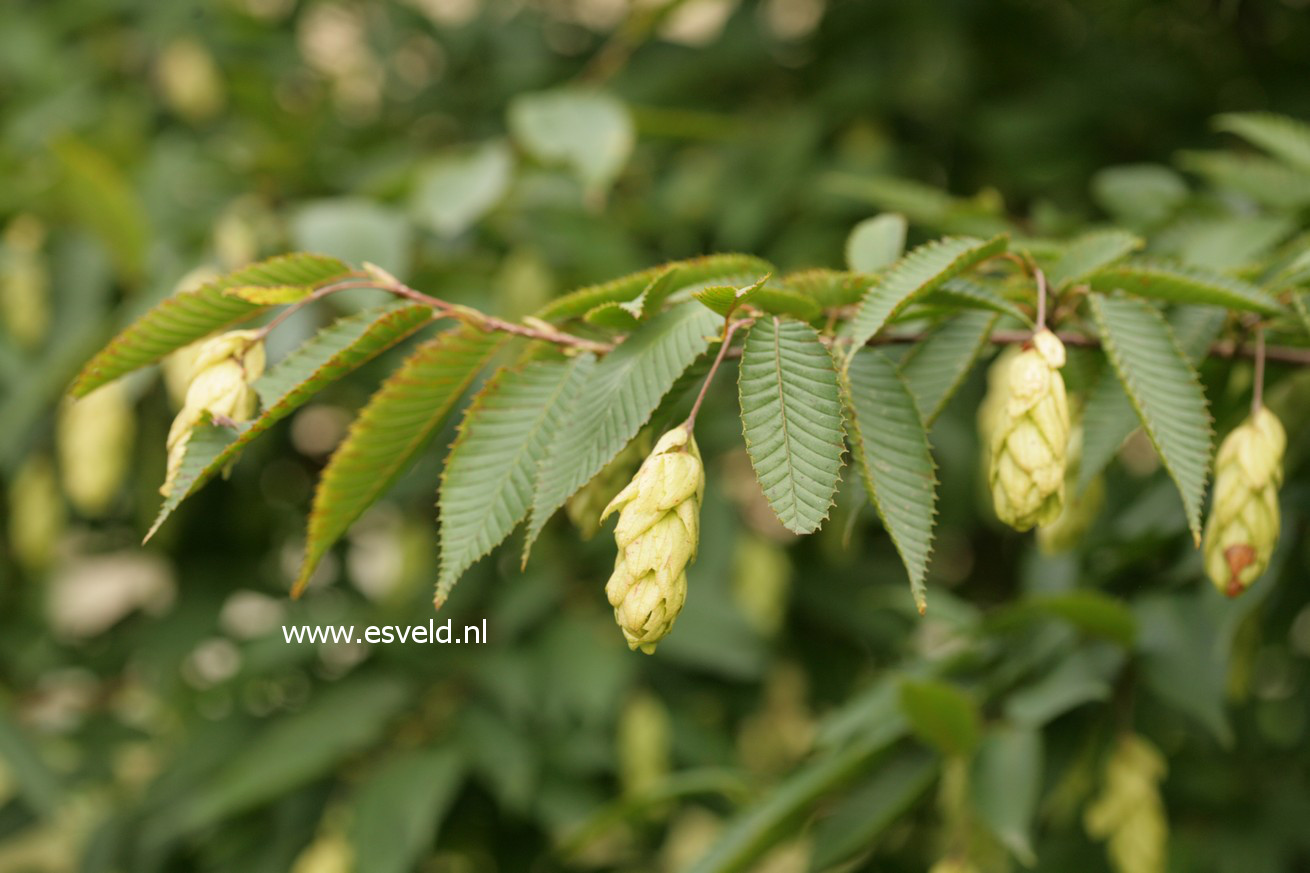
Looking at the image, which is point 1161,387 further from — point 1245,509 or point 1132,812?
point 1132,812

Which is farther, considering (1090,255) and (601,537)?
(601,537)

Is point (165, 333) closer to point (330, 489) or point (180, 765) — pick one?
point (330, 489)

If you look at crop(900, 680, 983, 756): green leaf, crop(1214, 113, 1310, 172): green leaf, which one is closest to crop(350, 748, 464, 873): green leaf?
crop(900, 680, 983, 756): green leaf

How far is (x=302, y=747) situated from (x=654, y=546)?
0.79 metres

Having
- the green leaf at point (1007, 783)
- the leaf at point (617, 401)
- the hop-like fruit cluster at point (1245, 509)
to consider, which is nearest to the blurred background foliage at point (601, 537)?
the green leaf at point (1007, 783)

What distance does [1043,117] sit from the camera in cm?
148

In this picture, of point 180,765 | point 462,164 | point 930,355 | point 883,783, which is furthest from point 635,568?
point 180,765

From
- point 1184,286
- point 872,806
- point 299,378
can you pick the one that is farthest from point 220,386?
point 872,806

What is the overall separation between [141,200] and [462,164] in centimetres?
38

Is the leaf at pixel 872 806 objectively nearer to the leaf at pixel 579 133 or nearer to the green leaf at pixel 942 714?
the green leaf at pixel 942 714

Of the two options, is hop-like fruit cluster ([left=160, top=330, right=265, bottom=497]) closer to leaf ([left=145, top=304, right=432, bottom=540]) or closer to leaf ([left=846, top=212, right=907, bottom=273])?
leaf ([left=145, top=304, right=432, bottom=540])

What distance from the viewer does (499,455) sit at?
0.58 metres

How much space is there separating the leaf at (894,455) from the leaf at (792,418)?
0.02m

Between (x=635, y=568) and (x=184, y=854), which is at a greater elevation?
(x=635, y=568)
